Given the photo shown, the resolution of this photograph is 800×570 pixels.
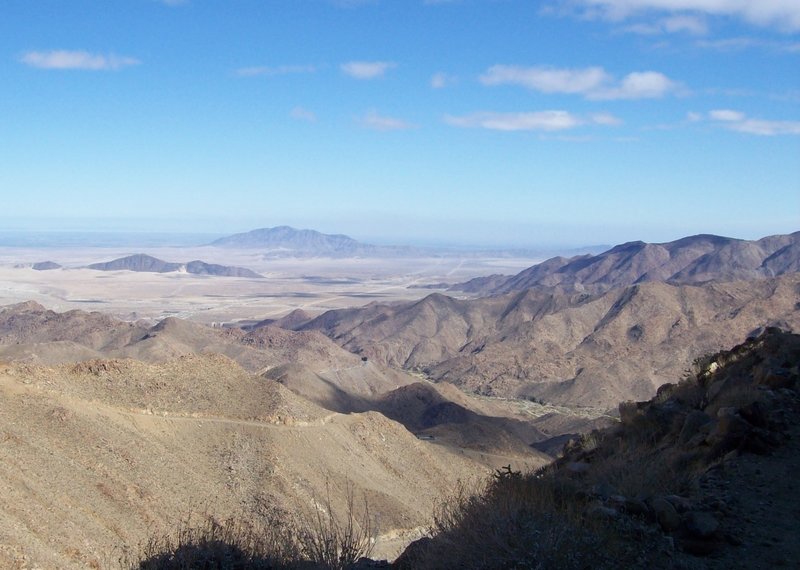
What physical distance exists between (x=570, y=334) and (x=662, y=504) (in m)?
112

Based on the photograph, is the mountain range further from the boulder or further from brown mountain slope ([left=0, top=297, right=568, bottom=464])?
the boulder

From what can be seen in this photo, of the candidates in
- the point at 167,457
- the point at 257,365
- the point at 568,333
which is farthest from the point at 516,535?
the point at 568,333

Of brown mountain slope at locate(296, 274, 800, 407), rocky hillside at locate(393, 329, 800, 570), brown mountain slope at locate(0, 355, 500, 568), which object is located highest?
rocky hillside at locate(393, 329, 800, 570)

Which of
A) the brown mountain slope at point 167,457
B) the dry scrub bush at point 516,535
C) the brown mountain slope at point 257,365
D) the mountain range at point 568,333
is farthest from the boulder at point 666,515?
the mountain range at point 568,333

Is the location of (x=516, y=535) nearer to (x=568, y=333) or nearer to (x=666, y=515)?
(x=666, y=515)

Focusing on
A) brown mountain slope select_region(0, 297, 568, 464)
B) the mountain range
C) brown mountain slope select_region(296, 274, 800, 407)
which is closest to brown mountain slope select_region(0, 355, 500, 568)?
brown mountain slope select_region(0, 297, 568, 464)

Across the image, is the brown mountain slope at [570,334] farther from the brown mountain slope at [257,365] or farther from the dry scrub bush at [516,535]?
the dry scrub bush at [516,535]

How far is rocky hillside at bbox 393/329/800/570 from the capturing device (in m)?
7.27

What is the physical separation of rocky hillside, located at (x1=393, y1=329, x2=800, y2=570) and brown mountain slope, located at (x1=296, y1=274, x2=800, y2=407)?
7853 centimetres

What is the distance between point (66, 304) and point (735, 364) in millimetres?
173071

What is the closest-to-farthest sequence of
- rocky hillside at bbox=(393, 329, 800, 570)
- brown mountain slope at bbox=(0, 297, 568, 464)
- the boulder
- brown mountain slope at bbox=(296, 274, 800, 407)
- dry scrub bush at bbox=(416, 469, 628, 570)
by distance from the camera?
1. dry scrub bush at bbox=(416, 469, 628, 570)
2. rocky hillside at bbox=(393, 329, 800, 570)
3. the boulder
4. brown mountain slope at bbox=(0, 297, 568, 464)
5. brown mountain slope at bbox=(296, 274, 800, 407)

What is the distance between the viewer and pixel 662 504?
8414mm

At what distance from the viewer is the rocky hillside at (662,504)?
286 inches

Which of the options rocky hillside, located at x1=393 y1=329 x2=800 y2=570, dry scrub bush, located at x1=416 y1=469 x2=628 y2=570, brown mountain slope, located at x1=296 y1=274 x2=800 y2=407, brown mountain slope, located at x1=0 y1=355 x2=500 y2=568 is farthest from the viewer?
brown mountain slope, located at x1=296 y1=274 x2=800 y2=407
